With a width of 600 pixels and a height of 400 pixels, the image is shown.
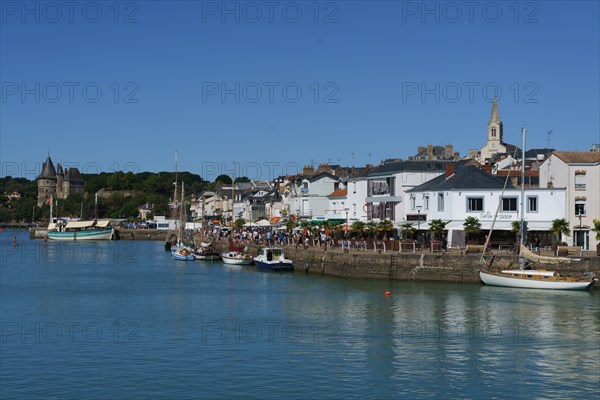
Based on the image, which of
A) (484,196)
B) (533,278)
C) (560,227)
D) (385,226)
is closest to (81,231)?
(385,226)

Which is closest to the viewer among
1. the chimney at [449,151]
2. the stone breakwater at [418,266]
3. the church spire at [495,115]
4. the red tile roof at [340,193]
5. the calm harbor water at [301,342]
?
the calm harbor water at [301,342]

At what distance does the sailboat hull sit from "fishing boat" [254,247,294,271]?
20.6 metres

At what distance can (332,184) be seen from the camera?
10612cm

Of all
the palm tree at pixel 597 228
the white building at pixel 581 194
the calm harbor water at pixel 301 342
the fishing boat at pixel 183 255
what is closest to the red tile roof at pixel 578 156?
the white building at pixel 581 194

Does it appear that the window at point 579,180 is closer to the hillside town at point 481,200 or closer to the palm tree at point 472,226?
the hillside town at point 481,200

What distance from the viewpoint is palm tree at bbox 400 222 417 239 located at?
65044mm

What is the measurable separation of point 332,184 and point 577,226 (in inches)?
1908

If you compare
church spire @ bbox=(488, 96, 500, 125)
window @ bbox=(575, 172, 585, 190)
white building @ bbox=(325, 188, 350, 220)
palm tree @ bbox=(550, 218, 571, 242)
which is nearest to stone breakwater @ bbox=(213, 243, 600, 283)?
palm tree @ bbox=(550, 218, 571, 242)

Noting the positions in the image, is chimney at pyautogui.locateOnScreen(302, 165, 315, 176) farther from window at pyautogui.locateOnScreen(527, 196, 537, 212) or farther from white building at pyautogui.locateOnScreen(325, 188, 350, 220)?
window at pyautogui.locateOnScreen(527, 196, 537, 212)

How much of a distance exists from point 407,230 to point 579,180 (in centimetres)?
1325

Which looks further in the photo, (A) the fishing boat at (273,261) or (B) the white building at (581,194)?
(A) the fishing boat at (273,261)

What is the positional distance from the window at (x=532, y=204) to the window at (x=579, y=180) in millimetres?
3122

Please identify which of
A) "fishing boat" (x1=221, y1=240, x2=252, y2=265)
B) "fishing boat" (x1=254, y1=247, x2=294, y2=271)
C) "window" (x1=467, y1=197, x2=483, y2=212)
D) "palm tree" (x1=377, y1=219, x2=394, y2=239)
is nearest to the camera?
"window" (x1=467, y1=197, x2=483, y2=212)

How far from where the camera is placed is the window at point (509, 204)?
6319 cm
